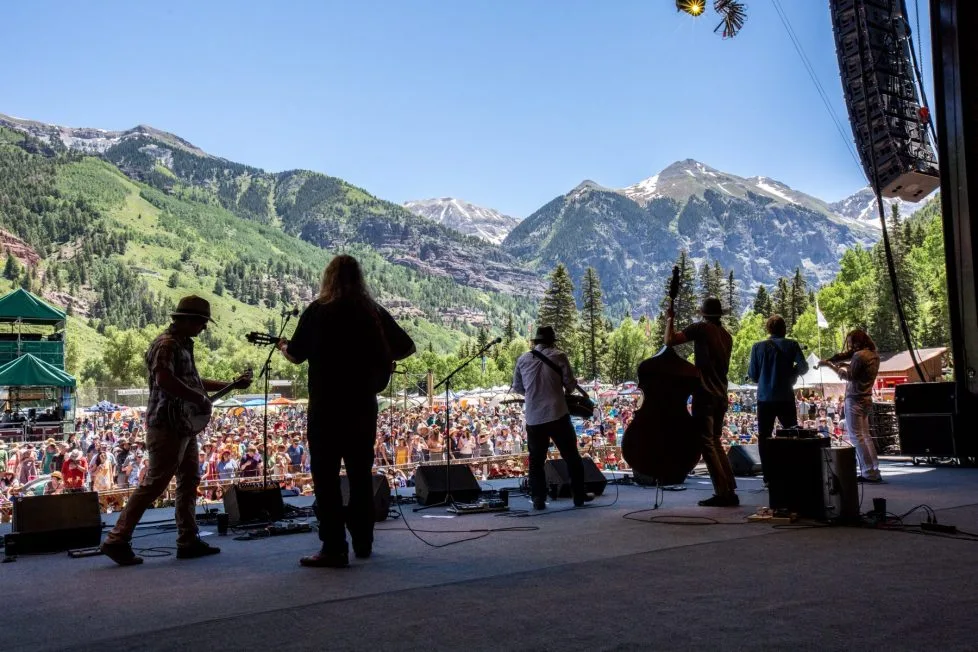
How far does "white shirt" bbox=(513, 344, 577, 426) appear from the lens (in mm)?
6168

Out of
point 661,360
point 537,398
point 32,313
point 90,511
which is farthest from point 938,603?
point 32,313

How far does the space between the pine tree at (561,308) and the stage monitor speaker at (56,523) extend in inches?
1784

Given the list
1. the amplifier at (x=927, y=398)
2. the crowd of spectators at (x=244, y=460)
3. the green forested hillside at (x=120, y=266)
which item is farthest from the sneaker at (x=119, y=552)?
the green forested hillside at (x=120, y=266)

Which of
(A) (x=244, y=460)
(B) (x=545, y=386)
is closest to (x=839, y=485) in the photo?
(B) (x=545, y=386)

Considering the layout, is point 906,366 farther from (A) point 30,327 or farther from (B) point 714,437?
(A) point 30,327

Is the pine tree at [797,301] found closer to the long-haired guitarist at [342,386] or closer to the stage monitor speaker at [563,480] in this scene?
the stage monitor speaker at [563,480]

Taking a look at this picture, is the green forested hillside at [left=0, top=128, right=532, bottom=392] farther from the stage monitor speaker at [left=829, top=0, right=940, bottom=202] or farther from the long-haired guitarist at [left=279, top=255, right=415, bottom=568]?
the long-haired guitarist at [left=279, top=255, right=415, bottom=568]

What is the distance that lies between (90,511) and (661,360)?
368cm

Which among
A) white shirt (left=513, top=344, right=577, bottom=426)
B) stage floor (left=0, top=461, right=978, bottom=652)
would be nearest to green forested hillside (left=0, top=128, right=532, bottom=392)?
white shirt (left=513, top=344, right=577, bottom=426)

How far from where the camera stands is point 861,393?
7102mm

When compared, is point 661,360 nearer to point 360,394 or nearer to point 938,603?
point 360,394

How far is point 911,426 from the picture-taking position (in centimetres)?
862

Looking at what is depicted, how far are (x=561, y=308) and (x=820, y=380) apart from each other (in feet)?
81.1

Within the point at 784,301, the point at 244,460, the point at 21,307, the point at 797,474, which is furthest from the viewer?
the point at 784,301
